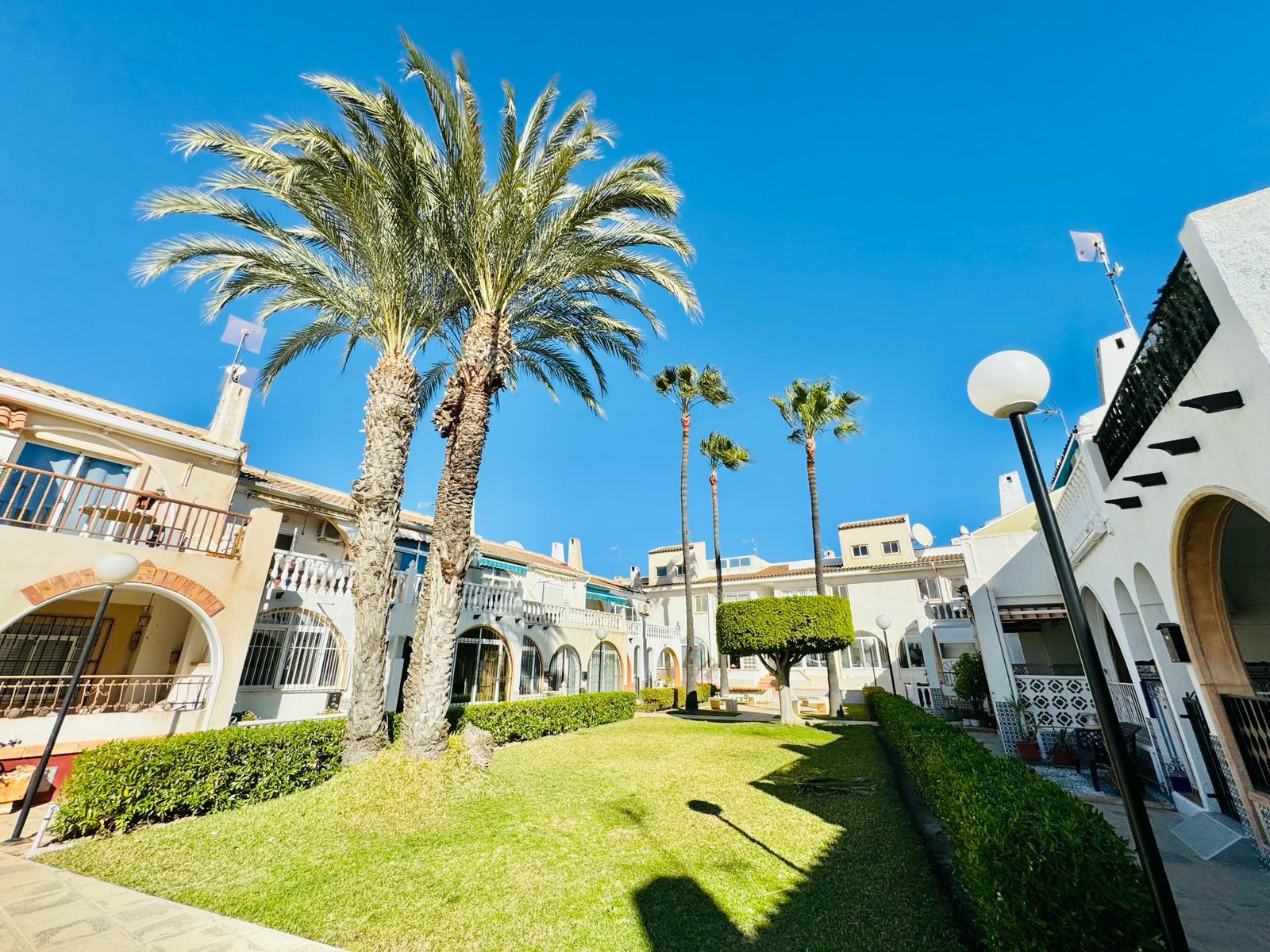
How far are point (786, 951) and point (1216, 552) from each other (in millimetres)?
7152

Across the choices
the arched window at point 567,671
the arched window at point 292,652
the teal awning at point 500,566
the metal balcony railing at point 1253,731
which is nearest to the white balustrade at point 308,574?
the arched window at point 292,652

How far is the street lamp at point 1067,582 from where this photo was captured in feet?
8.73

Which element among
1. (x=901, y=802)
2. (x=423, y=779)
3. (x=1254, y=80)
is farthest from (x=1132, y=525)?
(x=423, y=779)

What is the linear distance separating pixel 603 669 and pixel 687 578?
680cm

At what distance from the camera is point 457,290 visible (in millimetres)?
12648

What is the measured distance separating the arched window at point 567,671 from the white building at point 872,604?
27.8ft

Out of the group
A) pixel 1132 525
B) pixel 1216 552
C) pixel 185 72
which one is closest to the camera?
pixel 1216 552

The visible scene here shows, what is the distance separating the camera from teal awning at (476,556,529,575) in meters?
23.5

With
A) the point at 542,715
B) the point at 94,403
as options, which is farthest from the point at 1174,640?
the point at 94,403

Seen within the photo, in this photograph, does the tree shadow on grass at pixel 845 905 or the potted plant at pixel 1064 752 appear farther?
the potted plant at pixel 1064 752

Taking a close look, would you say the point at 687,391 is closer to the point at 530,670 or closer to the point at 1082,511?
the point at 530,670

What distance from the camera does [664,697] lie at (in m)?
27.8

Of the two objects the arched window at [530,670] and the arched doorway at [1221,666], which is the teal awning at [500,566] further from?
the arched doorway at [1221,666]

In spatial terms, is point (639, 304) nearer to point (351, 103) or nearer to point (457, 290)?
point (457, 290)
